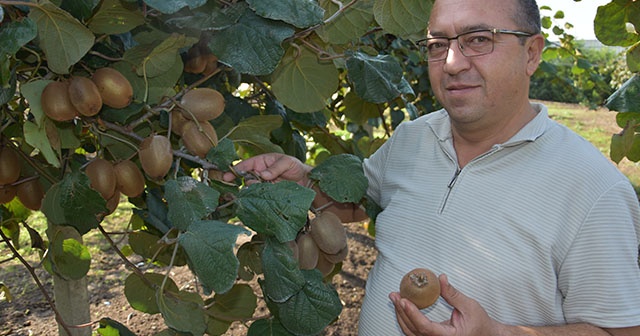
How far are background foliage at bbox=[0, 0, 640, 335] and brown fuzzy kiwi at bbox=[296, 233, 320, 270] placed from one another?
→ 0.11 ft

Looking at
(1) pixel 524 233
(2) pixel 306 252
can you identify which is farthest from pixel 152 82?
(1) pixel 524 233

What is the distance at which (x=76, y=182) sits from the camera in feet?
4.07

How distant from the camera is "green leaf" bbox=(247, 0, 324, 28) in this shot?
44.2 inches

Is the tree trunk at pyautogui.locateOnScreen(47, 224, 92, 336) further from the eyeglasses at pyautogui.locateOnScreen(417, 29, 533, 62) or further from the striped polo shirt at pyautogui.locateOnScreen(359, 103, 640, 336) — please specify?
the eyeglasses at pyautogui.locateOnScreen(417, 29, 533, 62)

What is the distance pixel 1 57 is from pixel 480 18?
918 mm

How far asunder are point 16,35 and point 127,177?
0.43 m

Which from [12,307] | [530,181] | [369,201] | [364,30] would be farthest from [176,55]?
[12,307]

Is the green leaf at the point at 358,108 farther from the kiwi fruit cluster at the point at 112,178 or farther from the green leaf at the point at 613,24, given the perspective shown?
the kiwi fruit cluster at the point at 112,178

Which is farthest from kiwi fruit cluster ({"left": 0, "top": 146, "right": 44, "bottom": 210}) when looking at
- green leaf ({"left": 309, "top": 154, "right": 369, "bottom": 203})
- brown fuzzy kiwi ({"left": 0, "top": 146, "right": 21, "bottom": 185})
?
green leaf ({"left": 309, "top": 154, "right": 369, "bottom": 203})

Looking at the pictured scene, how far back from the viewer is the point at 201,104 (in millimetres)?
1315

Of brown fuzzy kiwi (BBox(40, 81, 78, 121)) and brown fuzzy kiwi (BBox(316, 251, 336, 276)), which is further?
brown fuzzy kiwi (BBox(316, 251, 336, 276))

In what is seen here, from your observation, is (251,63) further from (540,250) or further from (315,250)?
(540,250)

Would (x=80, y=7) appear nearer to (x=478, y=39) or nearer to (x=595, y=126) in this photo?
(x=478, y=39)

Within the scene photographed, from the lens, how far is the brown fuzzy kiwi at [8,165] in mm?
1417
